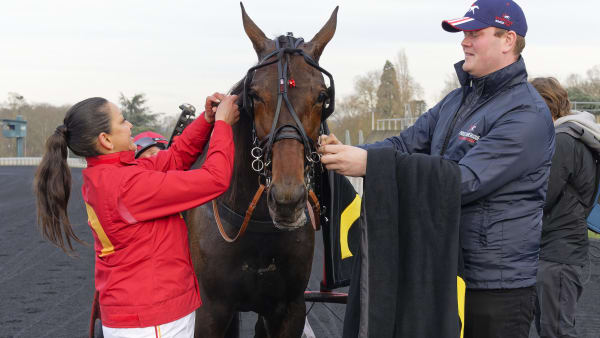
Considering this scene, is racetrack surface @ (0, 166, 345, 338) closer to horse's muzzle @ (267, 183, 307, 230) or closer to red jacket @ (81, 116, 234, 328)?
red jacket @ (81, 116, 234, 328)

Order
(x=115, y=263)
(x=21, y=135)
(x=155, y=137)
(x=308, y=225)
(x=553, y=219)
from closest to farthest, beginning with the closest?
1. (x=115, y=263)
2. (x=308, y=225)
3. (x=553, y=219)
4. (x=155, y=137)
5. (x=21, y=135)

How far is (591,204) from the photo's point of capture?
3596mm

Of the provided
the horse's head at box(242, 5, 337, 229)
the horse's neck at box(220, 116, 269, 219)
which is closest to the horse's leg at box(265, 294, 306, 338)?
the horse's neck at box(220, 116, 269, 219)

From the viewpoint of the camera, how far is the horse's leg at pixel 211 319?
9.27 feet

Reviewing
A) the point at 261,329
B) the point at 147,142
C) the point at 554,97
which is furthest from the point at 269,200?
the point at 147,142

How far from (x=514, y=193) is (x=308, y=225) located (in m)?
1.18

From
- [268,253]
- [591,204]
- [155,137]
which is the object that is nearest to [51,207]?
[268,253]

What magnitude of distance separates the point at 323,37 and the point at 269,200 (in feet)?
3.13

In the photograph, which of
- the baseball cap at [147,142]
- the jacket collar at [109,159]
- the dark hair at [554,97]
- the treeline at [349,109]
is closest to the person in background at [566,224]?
the dark hair at [554,97]

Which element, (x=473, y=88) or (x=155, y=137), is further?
(x=155, y=137)

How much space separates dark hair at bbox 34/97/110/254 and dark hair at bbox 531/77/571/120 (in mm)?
2860

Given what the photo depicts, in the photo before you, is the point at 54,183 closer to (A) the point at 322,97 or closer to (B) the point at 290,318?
(A) the point at 322,97

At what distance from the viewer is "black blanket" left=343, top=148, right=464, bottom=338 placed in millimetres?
2012

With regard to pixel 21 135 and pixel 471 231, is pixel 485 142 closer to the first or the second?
pixel 471 231
